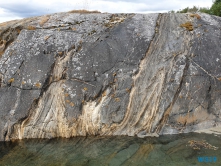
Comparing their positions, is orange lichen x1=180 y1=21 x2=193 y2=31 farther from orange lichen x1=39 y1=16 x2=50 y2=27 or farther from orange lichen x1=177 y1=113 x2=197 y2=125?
orange lichen x1=39 y1=16 x2=50 y2=27

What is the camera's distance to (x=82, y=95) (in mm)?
7832

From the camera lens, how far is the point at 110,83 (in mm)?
7957

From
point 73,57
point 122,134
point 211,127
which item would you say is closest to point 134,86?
point 122,134

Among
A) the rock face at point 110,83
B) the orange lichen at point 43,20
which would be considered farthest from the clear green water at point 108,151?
the orange lichen at point 43,20

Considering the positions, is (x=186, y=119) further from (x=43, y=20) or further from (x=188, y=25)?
(x=43, y=20)

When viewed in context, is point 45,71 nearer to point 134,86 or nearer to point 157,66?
point 134,86

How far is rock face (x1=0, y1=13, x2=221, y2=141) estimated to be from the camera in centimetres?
774

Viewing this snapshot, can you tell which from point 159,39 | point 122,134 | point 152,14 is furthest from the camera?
Result: point 152,14

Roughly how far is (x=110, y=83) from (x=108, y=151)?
2.20 m

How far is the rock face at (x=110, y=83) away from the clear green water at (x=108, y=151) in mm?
420

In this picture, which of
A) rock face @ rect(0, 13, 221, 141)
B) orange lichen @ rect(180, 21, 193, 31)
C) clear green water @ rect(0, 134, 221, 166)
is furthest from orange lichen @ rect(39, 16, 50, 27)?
orange lichen @ rect(180, 21, 193, 31)

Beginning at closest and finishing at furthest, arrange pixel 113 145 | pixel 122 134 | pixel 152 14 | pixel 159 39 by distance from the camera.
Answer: pixel 113 145
pixel 122 134
pixel 159 39
pixel 152 14

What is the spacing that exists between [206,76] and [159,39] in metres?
1.95

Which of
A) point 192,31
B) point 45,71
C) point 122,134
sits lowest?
point 122,134
